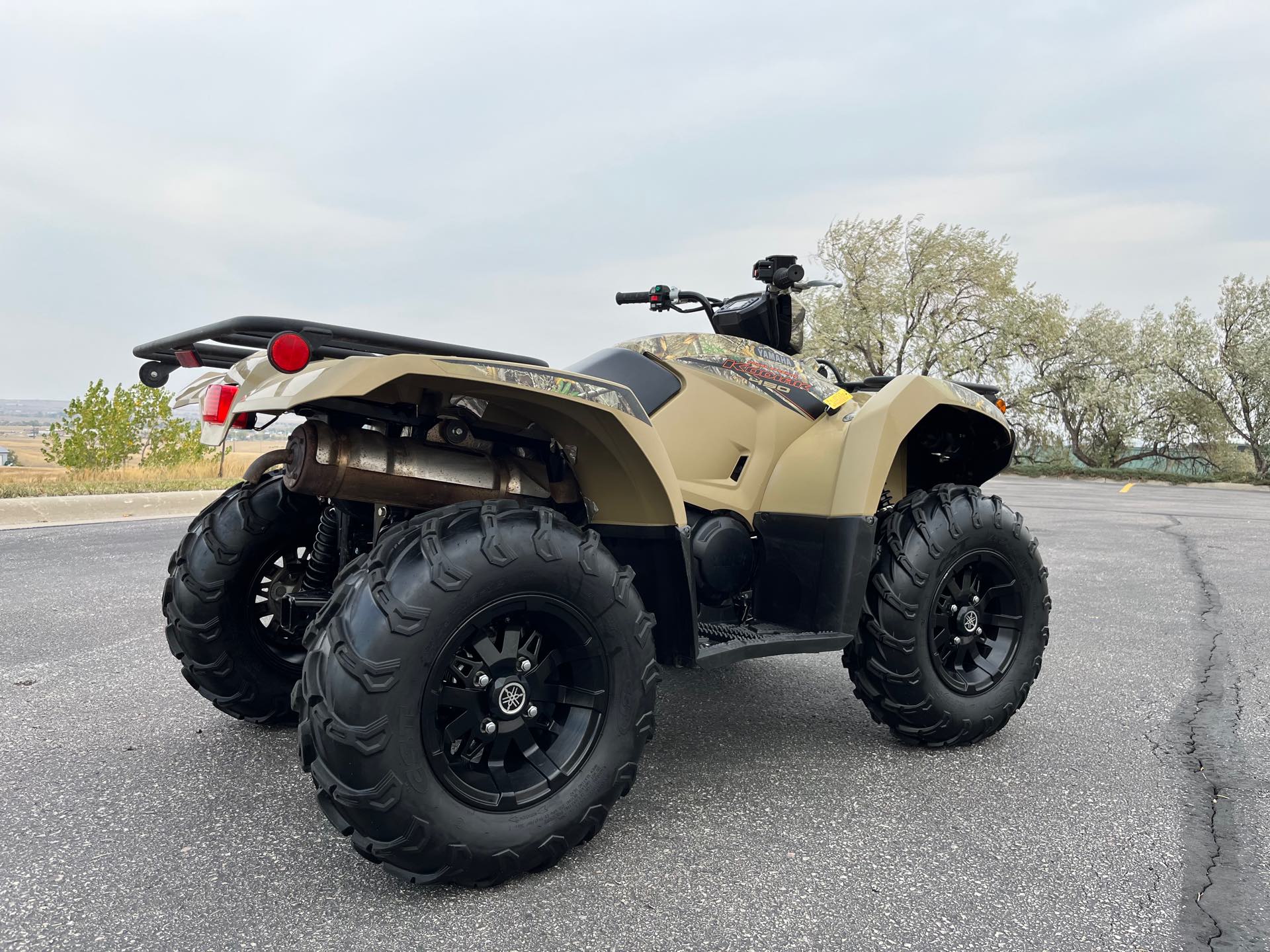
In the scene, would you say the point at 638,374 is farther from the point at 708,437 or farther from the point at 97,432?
the point at 97,432

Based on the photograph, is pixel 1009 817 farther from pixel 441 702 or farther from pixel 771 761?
pixel 441 702

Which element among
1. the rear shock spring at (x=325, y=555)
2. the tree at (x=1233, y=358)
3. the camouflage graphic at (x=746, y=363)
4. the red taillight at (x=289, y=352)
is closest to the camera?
the red taillight at (x=289, y=352)

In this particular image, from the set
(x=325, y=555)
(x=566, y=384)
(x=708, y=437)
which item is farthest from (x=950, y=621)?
(x=325, y=555)

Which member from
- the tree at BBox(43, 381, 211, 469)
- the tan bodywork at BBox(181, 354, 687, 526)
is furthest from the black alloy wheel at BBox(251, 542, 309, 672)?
the tree at BBox(43, 381, 211, 469)

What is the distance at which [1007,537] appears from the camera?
348cm

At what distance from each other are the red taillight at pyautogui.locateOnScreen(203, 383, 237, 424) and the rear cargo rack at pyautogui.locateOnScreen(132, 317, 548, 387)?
0.44 feet

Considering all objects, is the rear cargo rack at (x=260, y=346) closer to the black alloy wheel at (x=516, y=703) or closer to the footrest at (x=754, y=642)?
the black alloy wheel at (x=516, y=703)

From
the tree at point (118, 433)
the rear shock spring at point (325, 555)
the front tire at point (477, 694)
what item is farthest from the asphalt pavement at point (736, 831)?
the tree at point (118, 433)

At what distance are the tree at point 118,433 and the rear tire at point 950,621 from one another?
741 inches

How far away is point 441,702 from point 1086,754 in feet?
8.21

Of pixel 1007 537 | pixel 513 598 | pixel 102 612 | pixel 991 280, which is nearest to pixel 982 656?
pixel 1007 537

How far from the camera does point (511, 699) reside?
7.87 feet

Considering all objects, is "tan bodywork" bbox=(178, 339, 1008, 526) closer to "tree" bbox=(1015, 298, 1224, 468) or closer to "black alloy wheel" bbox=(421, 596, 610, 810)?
"black alloy wheel" bbox=(421, 596, 610, 810)

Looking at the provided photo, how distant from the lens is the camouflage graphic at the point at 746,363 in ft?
11.1
